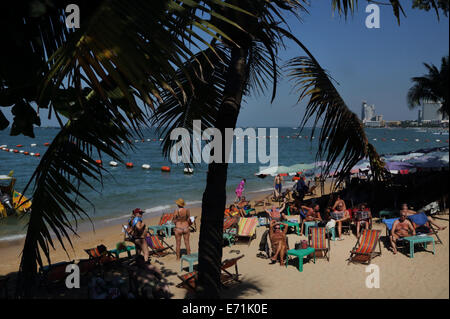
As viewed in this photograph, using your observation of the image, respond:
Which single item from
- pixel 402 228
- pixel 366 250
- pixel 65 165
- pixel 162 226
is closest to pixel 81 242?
pixel 162 226

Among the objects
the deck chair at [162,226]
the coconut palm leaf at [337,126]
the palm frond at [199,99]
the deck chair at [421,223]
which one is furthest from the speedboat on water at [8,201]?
the coconut palm leaf at [337,126]

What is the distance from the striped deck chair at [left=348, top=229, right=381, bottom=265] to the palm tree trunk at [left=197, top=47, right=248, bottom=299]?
6.40 meters

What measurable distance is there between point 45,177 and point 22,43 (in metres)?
0.91

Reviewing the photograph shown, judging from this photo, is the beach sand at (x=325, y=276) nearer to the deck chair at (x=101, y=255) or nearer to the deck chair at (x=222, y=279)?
the deck chair at (x=222, y=279)

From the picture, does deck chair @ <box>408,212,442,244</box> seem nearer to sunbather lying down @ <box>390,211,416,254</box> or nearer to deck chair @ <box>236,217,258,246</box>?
sunbather lying down @ <box>390,211,416,254</box>

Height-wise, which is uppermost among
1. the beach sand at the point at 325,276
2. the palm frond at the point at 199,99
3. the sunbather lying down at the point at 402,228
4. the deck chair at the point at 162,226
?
the palm frond at the point at 199,99

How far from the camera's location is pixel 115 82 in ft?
4.94

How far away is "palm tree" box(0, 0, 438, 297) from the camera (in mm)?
1014

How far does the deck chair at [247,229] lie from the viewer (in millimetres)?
10031

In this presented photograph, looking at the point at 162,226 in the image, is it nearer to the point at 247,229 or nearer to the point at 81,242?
the point at 247,229

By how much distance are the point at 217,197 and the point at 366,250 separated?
6819mm

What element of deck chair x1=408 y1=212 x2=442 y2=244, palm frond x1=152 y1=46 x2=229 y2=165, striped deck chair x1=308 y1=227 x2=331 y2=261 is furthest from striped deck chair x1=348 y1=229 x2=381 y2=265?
palm frond x1=152 y1=46 x2=229 y2=165

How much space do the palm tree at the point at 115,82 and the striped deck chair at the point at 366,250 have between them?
251 inches
